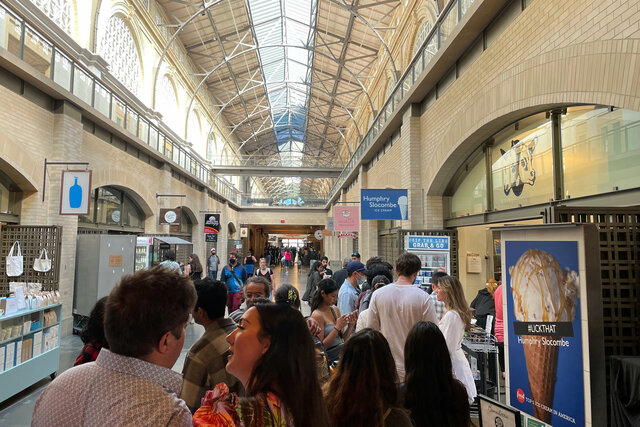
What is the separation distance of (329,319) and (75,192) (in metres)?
7.15

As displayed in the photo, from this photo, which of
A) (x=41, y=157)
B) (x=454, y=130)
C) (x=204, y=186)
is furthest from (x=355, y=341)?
(x=204, y=186)

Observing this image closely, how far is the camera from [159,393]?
131 cm

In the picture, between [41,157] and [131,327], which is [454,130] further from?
[41,157]

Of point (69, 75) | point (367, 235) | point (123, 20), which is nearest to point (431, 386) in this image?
point (69, 75)

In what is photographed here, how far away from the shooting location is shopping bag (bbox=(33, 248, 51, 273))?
24.7 feet

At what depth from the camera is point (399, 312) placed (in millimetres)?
3475

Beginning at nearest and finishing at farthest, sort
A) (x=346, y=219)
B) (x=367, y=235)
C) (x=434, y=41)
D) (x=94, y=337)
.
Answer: (x=94, y=337) < (x=434, y=41) < (x=346, y=219) < (x=367, y=235)

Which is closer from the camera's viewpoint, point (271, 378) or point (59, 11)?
point (271, 378)

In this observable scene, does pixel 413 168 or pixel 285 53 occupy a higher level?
pixel 285 53

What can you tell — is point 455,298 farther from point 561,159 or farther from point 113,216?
point 113,216

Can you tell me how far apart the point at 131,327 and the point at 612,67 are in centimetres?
456

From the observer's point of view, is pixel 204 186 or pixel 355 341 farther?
pixel 204 186

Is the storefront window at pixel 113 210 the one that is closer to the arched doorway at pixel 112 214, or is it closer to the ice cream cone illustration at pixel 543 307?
the arched doorway at pixel 112 214

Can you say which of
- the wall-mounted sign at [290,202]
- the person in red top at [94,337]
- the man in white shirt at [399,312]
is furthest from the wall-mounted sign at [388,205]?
the wall-mounted sign at [290,202]
